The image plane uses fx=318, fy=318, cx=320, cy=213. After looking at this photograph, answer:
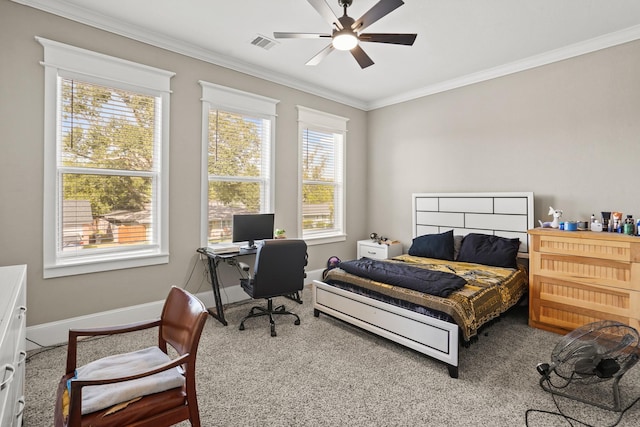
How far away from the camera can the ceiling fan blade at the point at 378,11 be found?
2.12m

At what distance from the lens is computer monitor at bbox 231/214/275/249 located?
12.2 ft

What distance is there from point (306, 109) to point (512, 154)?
2.83 metres

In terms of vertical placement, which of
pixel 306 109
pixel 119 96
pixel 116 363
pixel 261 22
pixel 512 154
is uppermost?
pixel 261 22

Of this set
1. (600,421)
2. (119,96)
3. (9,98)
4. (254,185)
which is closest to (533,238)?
(600,421)

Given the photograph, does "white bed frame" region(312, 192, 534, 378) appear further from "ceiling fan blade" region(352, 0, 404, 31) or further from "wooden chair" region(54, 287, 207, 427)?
"ceiling fan blade" region(352, 0, 404, 31)

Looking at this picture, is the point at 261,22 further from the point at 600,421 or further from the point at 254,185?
the point at 600,421

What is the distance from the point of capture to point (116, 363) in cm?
157

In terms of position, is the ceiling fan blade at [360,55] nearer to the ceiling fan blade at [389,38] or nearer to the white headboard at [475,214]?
the ceiling fan blade at [389,38]

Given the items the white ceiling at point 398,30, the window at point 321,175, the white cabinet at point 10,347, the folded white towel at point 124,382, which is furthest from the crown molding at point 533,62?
the white cabinet at point 10,347

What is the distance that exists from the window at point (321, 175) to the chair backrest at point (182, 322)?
10.0ft

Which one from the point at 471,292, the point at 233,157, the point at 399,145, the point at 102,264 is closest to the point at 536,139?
the point at 399,145

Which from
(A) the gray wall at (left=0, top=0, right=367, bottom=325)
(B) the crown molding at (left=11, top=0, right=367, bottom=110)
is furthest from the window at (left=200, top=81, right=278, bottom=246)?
(B) the crown molding at (left=11, top=0, right=367, bottom=110)

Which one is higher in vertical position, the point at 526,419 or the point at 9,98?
the point at 9,98

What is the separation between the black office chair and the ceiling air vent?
2.14 meters
